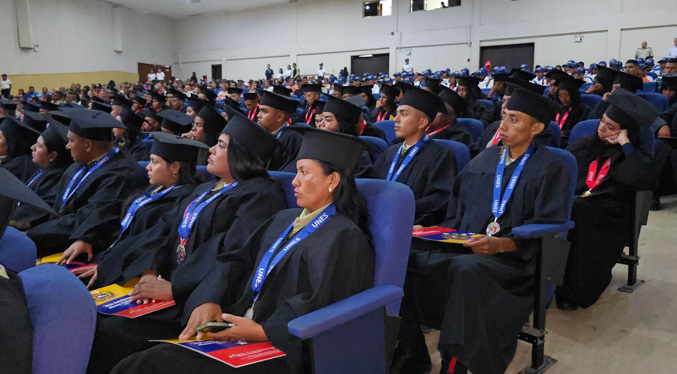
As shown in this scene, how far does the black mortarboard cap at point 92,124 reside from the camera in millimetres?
3584

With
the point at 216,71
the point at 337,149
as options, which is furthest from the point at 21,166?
the point at 216,71

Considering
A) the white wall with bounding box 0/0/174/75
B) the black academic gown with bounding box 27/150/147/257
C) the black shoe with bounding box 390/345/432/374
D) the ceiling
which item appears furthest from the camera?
the ceiling

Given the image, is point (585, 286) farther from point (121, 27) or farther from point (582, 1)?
point (121, 27)

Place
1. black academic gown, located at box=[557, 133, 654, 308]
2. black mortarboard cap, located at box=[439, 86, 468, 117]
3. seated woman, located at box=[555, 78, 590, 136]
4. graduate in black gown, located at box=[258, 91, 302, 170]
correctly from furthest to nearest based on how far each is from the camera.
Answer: seated woman, located at box=[555, 78, 590, 136] < black mortarboard cap, located at box=[439, 86, 468, 117] < graduate in black gown, located at box=[258, 91, 302, 170] < black academic gown, located at box=[557, 133, 654, 308]

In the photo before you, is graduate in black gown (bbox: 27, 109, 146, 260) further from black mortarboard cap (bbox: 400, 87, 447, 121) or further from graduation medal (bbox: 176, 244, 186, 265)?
black mortarboard cap (bbox: 400, 87, 447, 121)

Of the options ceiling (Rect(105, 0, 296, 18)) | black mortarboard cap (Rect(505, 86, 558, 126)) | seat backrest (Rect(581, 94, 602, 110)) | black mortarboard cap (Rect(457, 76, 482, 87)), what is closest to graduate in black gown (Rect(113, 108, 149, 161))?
black mortarboard cap (Rect(505, 86, 558, 126))

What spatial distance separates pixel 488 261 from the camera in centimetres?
261

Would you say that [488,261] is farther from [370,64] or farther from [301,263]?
[370,64]

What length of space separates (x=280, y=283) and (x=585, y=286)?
223 centimetres

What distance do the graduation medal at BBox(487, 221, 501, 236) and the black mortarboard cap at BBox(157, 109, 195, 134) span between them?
298 cm

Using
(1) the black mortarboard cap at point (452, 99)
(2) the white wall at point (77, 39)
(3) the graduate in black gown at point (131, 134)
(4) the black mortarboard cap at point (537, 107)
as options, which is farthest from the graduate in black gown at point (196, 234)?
(2) the white wall at point (77, 39)

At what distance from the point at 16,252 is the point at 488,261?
201 cm

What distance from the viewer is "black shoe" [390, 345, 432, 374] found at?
2.70 metres

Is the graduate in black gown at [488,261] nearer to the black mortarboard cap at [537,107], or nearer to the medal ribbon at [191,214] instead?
the black mortarboard cap at [537,107]
